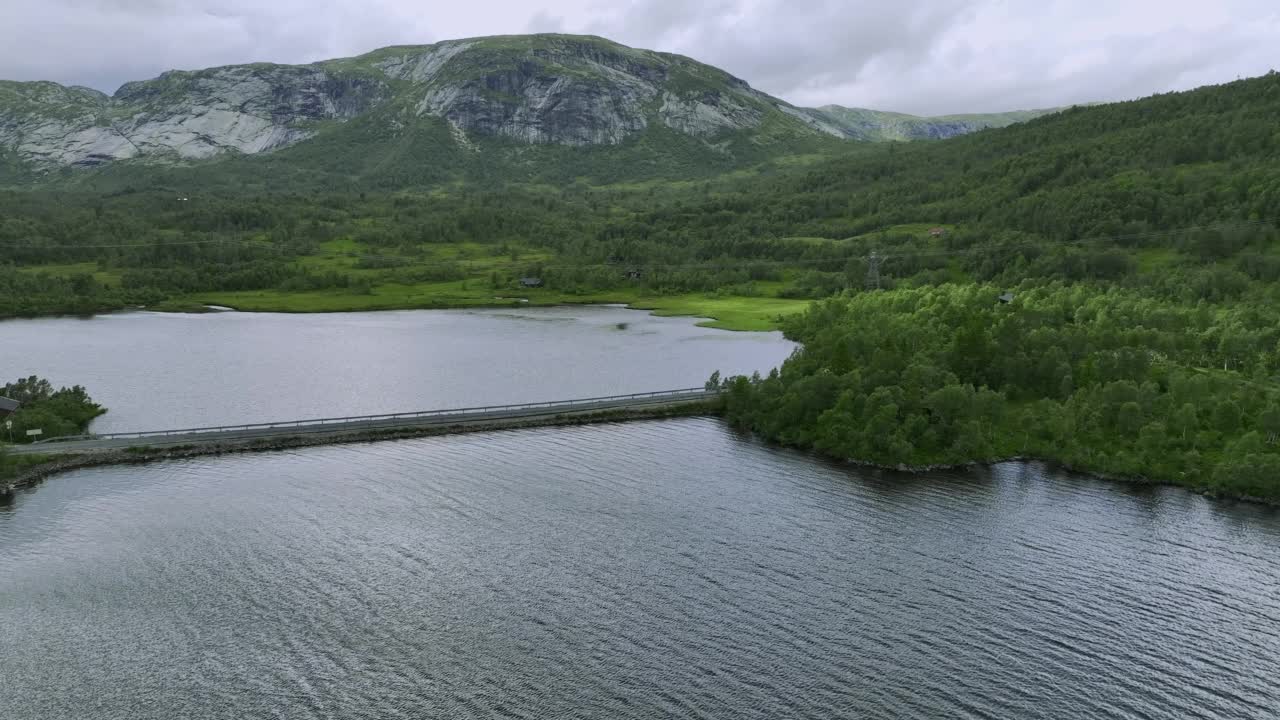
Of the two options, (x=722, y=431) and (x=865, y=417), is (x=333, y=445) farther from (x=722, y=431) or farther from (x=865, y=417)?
(x=865, y=417)

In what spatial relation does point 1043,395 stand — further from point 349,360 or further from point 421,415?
point 349,360

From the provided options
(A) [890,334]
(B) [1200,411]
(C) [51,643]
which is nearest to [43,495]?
(C) [51,643]

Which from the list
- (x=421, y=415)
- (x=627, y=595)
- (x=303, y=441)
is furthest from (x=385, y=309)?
(x=627, y=595)

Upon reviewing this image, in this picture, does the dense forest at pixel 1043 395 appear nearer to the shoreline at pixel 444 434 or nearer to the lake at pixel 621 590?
the shoreline at pixel 444 434

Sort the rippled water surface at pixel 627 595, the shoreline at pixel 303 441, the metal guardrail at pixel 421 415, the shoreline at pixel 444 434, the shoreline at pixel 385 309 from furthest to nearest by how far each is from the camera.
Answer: the shoreline at pixel 385 309, the metal guardrail at pixel 421 415, the shoreline at pixel 303 441, the shoreline at pixel 444 434, the rippled water surface at pixel 627 595

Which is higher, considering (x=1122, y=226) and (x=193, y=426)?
(x=1122, y=226)

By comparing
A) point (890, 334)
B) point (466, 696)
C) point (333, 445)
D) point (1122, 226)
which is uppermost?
point (1122, 226)

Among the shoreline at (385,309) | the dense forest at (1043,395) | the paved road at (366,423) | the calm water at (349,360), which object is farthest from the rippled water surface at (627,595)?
the shoreline at (385,309)
